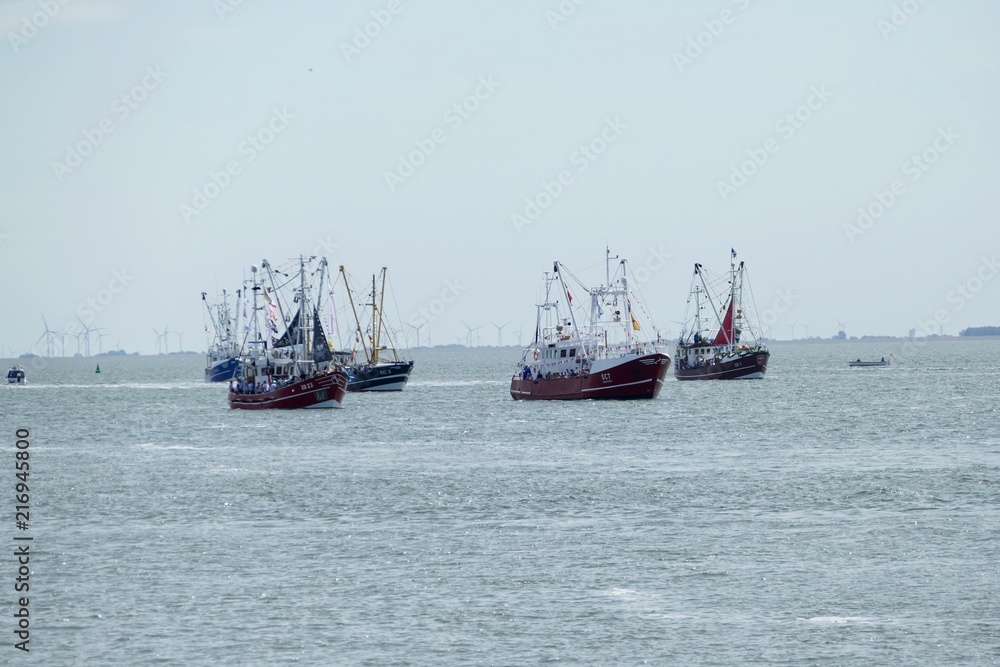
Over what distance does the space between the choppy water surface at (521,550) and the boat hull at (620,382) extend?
3641 centimetres

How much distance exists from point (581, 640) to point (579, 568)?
805 centimetres

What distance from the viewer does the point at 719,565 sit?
134 ft

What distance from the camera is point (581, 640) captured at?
32.6m

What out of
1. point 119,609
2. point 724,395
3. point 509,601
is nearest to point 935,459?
point 509,601

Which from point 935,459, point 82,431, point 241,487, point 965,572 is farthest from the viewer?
point 82,431

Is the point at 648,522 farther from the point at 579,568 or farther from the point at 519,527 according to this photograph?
the point at 579,568

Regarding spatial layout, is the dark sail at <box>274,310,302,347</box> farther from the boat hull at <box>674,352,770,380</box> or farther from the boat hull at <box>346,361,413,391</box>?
the boat hull at <box>674,352,770,380</box>

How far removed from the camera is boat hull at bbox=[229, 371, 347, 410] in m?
122

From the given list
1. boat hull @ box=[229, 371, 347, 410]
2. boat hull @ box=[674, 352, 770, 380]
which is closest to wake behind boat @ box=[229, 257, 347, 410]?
boat hull @ box=[229, 371, 347, 410]

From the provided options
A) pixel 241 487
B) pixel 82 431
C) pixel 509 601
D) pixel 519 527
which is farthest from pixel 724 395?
pixel 509 601

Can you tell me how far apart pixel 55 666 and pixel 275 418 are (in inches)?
3291

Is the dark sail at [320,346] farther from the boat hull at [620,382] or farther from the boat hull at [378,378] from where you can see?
the boat hull at [620,382]

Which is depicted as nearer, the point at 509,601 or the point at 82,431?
the point at 509,601

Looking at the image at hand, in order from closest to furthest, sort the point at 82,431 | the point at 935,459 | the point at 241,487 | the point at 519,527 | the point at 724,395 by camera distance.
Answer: the point at 519,527 → the point at 241,487 → the point at 935,459 → the point at 82,431 → the point at 724,395
